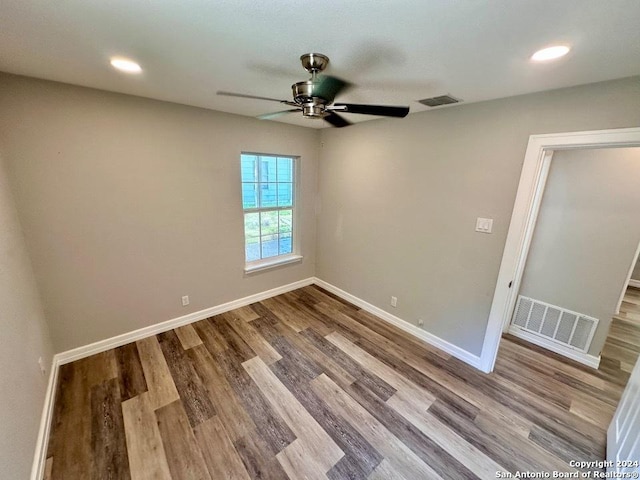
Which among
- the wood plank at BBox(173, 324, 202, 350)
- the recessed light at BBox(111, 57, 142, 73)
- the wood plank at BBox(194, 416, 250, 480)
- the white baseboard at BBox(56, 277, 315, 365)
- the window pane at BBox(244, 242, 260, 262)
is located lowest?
the wood plank at BBox(194, 416, 250, 480)

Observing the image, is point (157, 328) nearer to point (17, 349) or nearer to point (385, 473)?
point (17, 349)

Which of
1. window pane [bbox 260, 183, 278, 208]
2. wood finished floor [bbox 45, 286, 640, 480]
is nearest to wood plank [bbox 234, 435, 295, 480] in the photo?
wood finished floor [bbox 45, 286, 640, 480]

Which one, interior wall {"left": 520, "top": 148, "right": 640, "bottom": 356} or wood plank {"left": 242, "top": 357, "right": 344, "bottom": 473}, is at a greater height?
interior wall {"left": 520, "top": 148, "right": 640, "bottom": 356}

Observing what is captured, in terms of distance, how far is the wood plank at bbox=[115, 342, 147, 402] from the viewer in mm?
1991

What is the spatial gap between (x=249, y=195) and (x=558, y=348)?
12.5ft

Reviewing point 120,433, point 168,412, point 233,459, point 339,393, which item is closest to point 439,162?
point 339,393

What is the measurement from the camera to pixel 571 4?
91cm

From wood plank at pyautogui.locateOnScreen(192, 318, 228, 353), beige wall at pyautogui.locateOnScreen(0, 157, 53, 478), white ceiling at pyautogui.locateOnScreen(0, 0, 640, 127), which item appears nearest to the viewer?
white ceiling at pyautogui.locateOnScreen(0, 0, 640, 127)

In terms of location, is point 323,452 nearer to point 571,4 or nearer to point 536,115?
point 571,4

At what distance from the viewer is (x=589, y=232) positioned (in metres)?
2.33

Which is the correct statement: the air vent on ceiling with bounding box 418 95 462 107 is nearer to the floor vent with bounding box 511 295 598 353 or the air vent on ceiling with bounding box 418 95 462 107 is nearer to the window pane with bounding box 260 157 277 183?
the window pane with bounding box 260 157 277 183

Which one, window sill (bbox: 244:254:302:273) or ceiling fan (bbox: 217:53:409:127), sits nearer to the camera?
ceiling fan (bbox: 217:53:409:127)

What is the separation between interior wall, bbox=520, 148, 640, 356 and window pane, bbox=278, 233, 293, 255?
9.71ft

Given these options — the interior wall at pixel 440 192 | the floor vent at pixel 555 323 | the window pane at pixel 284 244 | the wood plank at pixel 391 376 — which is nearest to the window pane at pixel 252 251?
the window pane at pixel 284 244
